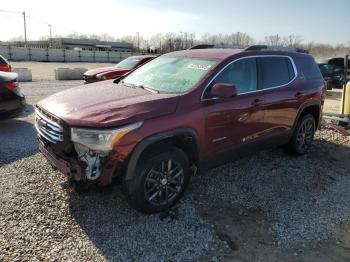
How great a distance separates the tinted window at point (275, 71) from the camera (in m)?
5.13

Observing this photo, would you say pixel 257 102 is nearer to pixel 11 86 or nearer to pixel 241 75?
pixel 241 75

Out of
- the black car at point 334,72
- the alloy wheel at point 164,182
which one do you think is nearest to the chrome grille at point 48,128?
the alloy wheel at point 164,182

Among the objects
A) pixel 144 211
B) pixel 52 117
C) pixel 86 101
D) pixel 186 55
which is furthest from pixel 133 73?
pixel 144 211

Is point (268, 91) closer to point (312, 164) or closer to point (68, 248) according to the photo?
point (312, 164)

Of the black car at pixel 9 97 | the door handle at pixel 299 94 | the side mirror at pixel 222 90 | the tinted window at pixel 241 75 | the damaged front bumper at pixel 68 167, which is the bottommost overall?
the damaged front bumper at pixel 68 167

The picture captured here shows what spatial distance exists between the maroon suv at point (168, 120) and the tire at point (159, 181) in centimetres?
1

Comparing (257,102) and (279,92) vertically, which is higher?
(279,92)

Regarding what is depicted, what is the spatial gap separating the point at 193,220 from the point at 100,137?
1.40 meters

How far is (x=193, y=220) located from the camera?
392 cm

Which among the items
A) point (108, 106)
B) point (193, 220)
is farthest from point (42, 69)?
point (193, 220)

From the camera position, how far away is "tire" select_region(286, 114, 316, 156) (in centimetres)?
604

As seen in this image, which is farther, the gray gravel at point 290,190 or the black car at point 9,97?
the black car at point 9,97

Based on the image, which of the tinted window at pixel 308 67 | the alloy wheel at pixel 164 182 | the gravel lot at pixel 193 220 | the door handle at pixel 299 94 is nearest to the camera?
the gravel lot at pixel 193 220

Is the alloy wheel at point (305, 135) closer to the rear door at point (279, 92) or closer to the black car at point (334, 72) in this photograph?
the rear door at point (279, 92)
